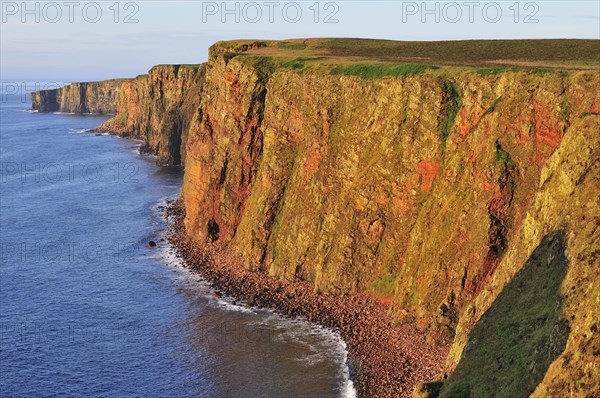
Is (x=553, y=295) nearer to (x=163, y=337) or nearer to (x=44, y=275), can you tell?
(x=163, y=337)

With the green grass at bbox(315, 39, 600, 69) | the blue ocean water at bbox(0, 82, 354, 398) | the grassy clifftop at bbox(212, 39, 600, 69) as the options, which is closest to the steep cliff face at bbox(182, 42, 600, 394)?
the grassy clifftop at bbox(212, 39, 600, 69)

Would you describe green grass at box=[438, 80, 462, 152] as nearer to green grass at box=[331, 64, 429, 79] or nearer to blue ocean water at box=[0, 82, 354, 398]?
green grass at box=[331, 64, 429, 79]

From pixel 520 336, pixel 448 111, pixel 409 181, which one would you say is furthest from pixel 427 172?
pixel 520 336

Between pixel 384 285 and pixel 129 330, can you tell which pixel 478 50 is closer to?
pixel 384 285

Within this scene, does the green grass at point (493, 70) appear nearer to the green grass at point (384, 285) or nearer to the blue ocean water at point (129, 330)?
the green grass at point (384, 285)

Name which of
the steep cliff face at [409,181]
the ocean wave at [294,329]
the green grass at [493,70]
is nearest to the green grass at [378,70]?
the steep cliff face at [409,181]

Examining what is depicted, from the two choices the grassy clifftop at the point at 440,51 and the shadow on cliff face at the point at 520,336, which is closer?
the shadow on cliff face at the point at 520,336
